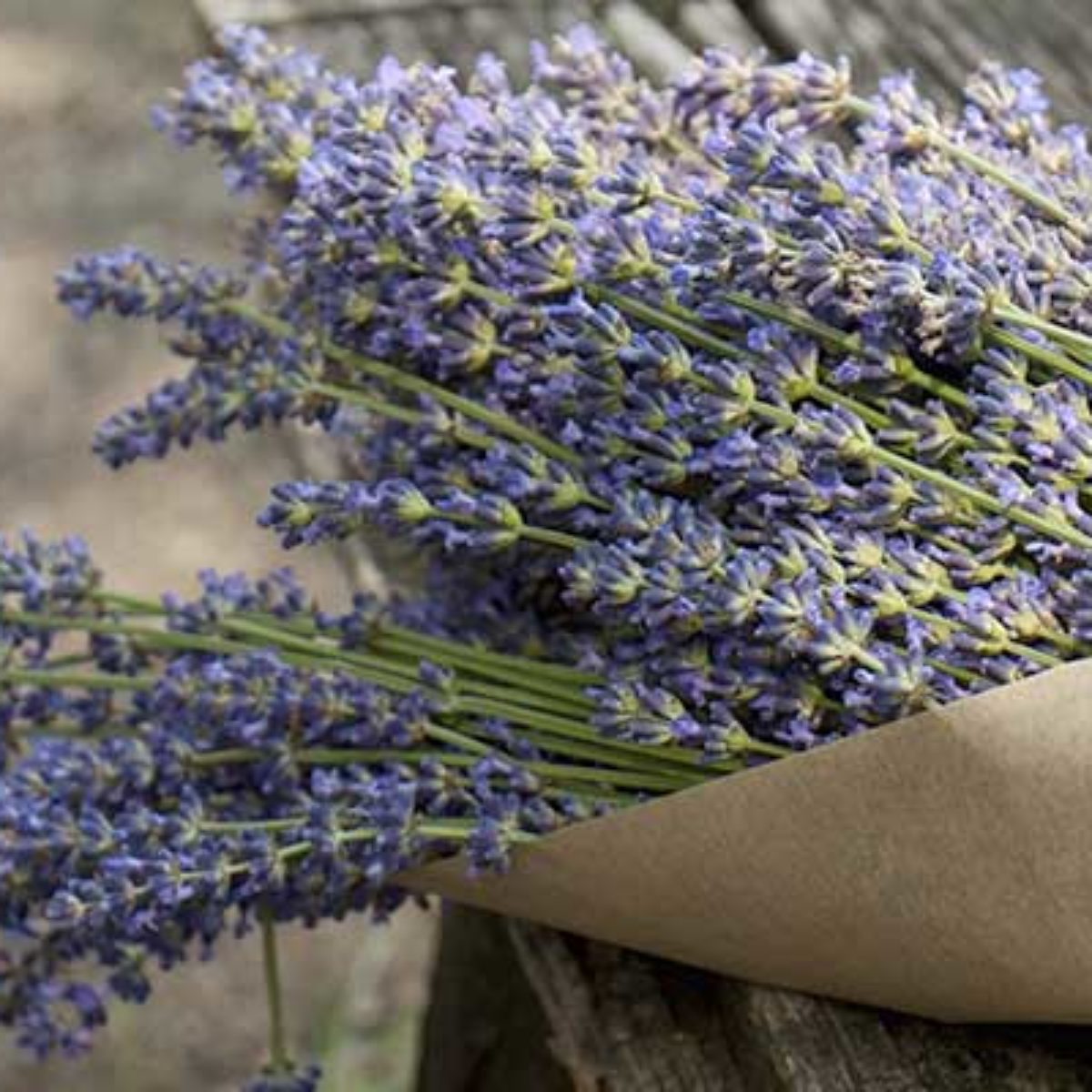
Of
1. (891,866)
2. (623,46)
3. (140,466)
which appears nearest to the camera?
(891,866)

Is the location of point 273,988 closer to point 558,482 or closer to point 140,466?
point 558,482

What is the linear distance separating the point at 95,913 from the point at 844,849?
0.32 metres

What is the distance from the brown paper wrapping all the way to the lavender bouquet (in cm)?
1

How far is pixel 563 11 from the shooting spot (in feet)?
5.12

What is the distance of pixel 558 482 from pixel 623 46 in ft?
1.92

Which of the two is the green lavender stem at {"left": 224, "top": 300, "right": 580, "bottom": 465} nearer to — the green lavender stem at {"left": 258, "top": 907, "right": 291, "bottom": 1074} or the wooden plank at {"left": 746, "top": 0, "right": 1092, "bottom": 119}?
the green lavender stem at {"left": 258, "top": 907, "right": 291, "bottom": 1074}

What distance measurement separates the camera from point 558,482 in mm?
984

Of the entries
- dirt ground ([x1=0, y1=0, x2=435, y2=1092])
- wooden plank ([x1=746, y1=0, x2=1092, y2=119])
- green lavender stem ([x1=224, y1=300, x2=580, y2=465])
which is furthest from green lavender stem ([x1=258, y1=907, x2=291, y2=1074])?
dirt ground ([x1=0, y1=0, x2=435, y2=1092])

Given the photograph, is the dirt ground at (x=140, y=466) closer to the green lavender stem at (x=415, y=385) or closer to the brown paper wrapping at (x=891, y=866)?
the green lavender stem at (x=415, y=385)

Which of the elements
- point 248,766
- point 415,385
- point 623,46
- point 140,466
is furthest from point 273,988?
point 140,466

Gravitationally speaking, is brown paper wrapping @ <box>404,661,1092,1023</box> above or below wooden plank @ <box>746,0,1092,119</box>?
below

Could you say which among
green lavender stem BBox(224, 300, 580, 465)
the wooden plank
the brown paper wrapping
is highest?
the wooden plank

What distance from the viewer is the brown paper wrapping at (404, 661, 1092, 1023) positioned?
84cm

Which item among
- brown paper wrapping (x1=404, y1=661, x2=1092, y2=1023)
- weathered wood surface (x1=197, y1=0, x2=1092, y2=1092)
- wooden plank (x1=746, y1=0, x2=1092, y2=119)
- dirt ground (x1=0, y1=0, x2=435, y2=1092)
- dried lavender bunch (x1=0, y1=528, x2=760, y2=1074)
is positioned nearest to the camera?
brown paper wrapping (x1=404, y1=661, x2=1092, y2=1023)
